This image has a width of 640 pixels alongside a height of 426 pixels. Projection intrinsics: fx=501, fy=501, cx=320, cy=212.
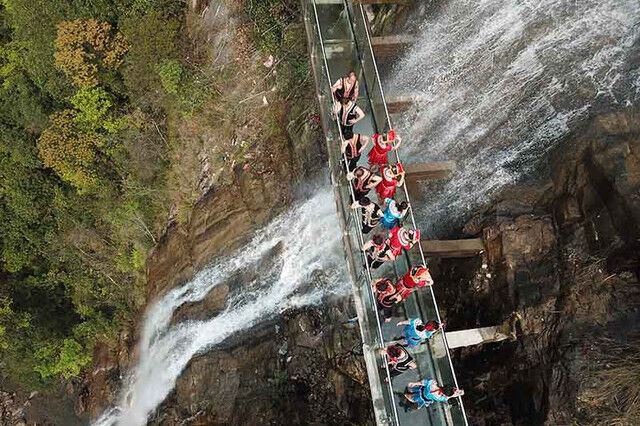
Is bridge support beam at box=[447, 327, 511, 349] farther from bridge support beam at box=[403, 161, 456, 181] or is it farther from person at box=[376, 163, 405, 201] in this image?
bridge support beam at box=[403, 161, 456, 181]

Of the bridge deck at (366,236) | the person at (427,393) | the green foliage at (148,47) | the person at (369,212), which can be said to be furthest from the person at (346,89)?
the green foliage at (148,47)

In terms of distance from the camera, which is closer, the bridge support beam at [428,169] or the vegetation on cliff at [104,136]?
the bridge support beam at [428,169]

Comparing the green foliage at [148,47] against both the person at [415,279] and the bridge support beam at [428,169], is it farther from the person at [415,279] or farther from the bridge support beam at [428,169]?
the person at [415,279]

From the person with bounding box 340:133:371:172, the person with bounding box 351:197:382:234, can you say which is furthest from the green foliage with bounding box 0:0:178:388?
the person with bounding box 351:197:382:234

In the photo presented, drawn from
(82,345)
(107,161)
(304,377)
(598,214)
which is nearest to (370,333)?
(304,377)

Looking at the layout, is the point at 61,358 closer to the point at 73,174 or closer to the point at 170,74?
the point at 73,174

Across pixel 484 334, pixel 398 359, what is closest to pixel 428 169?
pixel 484 334
